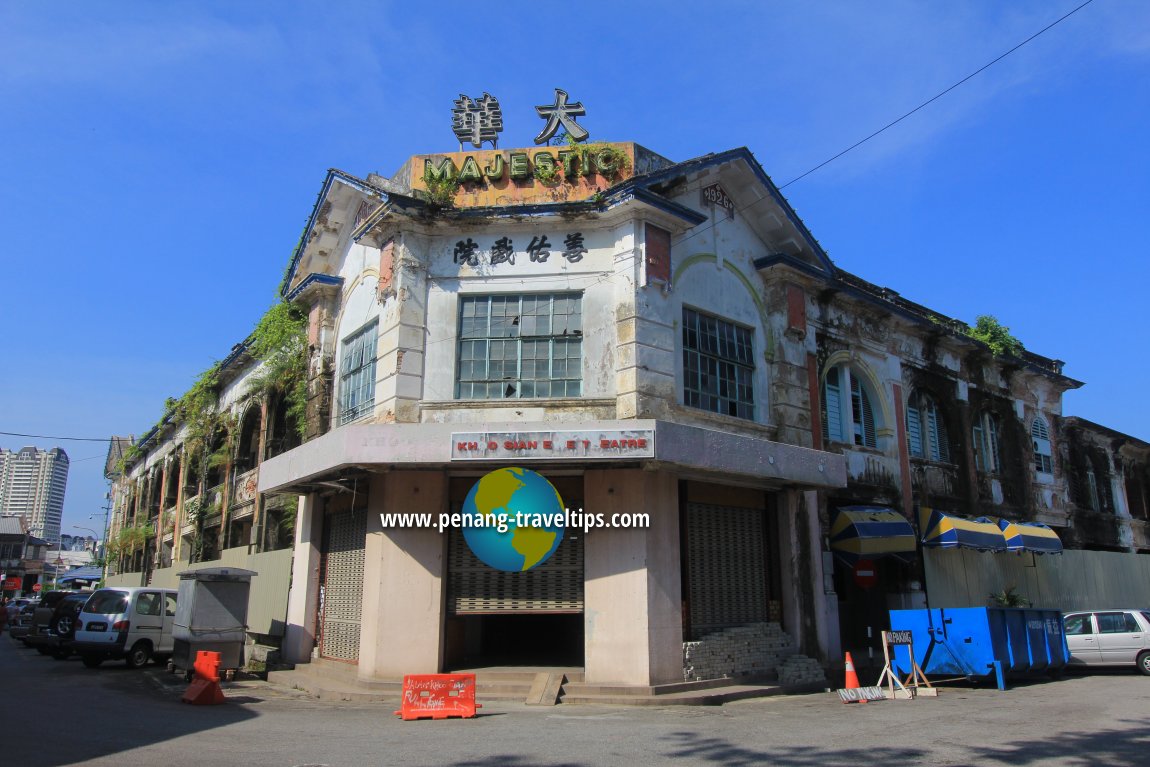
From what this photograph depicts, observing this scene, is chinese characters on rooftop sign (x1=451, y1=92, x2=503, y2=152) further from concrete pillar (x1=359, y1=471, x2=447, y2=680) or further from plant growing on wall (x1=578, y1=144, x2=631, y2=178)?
concrete pillar (x1=359, y1=471, x2=447, y2=680)

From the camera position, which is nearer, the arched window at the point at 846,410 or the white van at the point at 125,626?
the white van at the point at 125,626

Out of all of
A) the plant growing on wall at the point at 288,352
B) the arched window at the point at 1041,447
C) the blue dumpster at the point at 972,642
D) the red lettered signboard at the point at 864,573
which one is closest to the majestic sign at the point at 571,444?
the blue dumpster at the point at 972,642

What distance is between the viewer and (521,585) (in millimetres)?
13539

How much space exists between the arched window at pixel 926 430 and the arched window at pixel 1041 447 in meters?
5.20

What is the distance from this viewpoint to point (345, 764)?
7848mm

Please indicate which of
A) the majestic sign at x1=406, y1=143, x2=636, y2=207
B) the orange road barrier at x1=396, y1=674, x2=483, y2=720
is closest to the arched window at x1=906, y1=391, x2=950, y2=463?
the majestic sign at x1=406, y1=143, x2=636, y2=207

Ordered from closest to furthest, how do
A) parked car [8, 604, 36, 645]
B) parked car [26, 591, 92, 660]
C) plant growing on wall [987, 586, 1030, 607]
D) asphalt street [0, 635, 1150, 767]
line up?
Answer: asphalt street [0, 635, 1150, 767]
parked car [26, 591, 92, 660]
plant growing on wall [987, 586, 1030, 607]
parked car [8, 604, 36, 645]

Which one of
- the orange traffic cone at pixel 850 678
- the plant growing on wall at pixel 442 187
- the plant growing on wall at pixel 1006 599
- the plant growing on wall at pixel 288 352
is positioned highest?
the plant growing on wall at pixel 442 187

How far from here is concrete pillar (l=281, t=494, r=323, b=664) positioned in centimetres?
1603

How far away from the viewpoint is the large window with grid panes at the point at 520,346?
13.9 m

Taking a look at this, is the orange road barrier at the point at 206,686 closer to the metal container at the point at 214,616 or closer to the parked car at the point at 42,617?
the metal container at the point at 214,616

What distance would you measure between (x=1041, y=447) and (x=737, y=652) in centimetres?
1626

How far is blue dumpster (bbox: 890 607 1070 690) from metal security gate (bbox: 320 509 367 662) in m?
9.56

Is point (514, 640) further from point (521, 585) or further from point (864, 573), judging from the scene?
point (864, 573)
